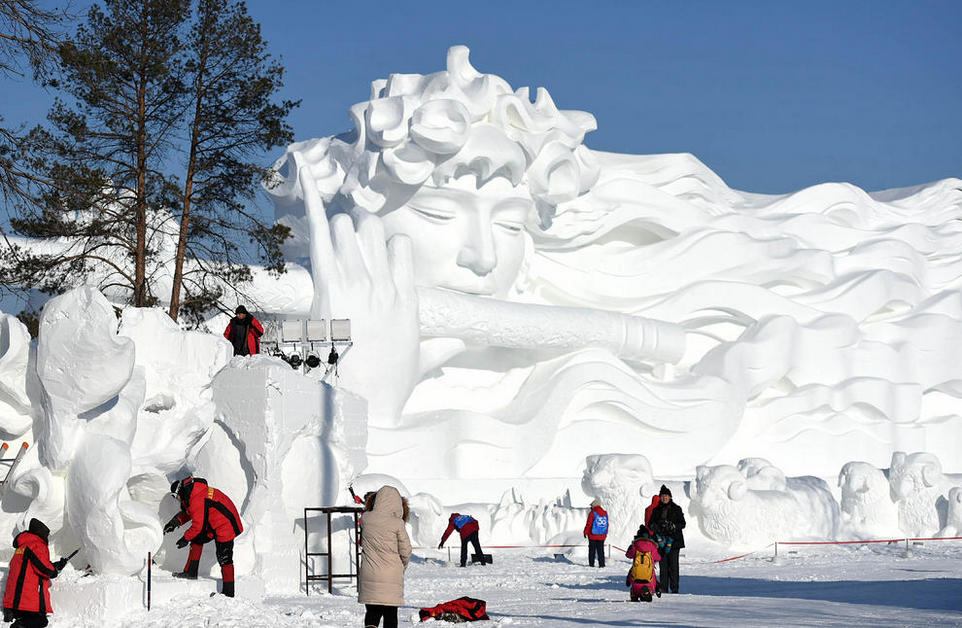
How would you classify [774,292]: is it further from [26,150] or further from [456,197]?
[26,150]

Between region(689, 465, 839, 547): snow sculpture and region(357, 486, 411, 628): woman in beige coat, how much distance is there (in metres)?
12.6

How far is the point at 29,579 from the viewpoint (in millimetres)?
8992

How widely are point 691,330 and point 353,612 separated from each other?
19.8 meters

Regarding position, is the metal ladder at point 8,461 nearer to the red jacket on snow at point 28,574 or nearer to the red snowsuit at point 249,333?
the red jacket on snow at point 28,574

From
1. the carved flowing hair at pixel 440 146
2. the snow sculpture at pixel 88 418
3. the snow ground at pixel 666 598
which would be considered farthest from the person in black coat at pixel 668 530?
the carved flowing hair at pixel 440 146

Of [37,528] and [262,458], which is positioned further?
[262,458]

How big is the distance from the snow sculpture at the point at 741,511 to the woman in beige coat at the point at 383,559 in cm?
1260

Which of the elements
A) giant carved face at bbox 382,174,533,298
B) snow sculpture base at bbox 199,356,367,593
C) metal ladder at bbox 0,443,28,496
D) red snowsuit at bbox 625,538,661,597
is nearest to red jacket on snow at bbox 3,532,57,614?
metal ladder at bbox 0,443,28,496

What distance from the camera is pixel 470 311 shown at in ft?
80.7

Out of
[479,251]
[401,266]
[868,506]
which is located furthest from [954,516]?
[401,266]

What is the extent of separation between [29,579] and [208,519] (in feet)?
6.32

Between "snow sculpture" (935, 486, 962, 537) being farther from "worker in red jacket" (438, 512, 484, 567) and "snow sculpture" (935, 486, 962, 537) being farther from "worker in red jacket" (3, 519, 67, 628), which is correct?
"worker in red jacket" (3, 519, 67, 628)

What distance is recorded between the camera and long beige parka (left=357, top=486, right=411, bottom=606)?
24.3 ft

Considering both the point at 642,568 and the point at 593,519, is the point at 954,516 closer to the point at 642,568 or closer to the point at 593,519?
the point at 593,519
